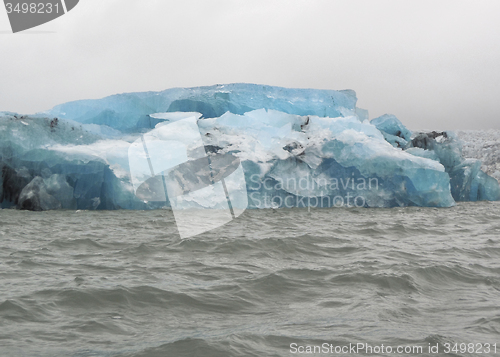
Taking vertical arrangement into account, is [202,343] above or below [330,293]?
above

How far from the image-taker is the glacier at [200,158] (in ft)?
38.8

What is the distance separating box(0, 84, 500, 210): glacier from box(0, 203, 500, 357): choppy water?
5109 millimetres

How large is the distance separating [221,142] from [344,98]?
255 inches

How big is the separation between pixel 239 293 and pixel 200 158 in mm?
9149

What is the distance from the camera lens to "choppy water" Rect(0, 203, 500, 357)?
2723 mm

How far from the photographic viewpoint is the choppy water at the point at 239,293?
2.72 meters

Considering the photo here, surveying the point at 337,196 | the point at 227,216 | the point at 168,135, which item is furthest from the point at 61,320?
the point at 337,196

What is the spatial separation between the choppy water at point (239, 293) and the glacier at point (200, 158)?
16.8ft

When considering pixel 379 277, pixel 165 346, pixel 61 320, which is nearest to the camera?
pixel 165 346

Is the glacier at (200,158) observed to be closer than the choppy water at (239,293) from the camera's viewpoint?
No

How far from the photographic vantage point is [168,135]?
504 inches

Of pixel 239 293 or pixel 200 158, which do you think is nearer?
pixel 239 293

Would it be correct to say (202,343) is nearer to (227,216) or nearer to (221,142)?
(227,216)

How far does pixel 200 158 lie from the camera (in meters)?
12.7
